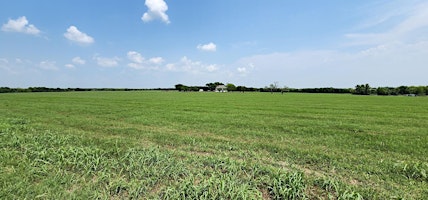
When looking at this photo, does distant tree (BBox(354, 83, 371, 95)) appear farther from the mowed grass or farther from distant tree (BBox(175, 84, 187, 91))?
the mowed grass

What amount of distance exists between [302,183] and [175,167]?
2.53 m

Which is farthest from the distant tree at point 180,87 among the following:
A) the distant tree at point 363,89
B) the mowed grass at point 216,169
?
the mowed grass at point 216,169

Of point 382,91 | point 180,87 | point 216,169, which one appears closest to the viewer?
point 216,169

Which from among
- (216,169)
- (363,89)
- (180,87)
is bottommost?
(216,169)

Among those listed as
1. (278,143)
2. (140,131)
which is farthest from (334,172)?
(140,131)

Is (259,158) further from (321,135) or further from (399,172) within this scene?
(321,135)

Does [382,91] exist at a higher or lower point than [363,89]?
lower

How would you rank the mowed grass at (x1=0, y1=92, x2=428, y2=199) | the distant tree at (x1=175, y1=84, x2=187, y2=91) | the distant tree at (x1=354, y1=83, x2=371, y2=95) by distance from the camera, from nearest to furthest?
1. the mowed grass at (x1=0, y1=92, x2=428, y2=199)
2. the distant tree at (x1=354, y1=83, x2=371, y2=95)
3. the distant tree at (x1=175, y1=84, x2=187, y2=91)

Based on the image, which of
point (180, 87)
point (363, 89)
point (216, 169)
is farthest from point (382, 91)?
point (216, 169)

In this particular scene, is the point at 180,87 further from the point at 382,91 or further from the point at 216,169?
the point at 216,169

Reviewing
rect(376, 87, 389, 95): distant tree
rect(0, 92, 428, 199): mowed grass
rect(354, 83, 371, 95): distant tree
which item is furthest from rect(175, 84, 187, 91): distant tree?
rect(0, 92, 428, 199): mowed grass

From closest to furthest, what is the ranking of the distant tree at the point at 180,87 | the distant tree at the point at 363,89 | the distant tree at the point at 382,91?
the distant tree at the point at 382,91, the distant tree at the point at 363,89, the distant tree at the point at 180,87

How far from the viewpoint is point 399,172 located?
15.0ft

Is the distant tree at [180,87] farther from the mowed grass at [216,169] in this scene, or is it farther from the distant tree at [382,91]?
the mowed grass at [216,169]
